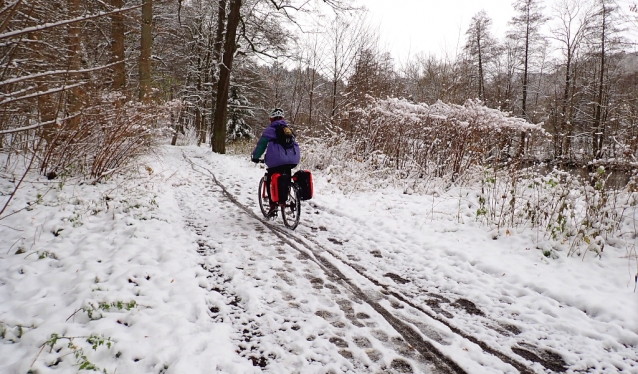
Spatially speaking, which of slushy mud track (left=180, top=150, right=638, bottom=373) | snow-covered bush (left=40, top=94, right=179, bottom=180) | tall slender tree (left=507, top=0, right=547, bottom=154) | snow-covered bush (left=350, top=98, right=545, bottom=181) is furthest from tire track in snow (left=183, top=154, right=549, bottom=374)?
tall slender tree (left=507, top=0, right=547, bottom=154)

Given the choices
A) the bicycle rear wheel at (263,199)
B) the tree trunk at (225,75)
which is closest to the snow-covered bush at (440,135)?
the bicycle rear wheel at (263,199)

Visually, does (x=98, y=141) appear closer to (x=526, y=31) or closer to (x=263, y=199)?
(x=263, y=199)

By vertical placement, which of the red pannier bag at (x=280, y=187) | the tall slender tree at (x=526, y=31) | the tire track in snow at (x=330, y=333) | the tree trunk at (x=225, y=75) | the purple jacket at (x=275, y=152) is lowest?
the tire track in snow at (x=330, y=333)

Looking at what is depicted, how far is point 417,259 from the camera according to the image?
15.0 ft

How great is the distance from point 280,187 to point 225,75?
11.1 meters

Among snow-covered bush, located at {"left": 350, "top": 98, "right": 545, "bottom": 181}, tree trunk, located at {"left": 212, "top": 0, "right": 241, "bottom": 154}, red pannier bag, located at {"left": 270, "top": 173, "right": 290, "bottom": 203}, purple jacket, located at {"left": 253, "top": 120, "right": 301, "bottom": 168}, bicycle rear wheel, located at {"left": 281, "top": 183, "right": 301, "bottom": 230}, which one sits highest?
tree trunk, located at {"left": 212, "top": 0, "right": 241, "bottom": 154}

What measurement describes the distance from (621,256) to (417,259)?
2479 millimetres

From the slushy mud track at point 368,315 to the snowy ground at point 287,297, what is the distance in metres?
0.01

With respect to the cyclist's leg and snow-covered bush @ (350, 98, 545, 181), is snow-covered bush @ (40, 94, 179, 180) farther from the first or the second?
snow-covered bush @ (350, 98, 545, 181)

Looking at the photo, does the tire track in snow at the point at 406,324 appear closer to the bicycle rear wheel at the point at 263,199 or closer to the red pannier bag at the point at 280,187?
the red pannier bag at the point at 280,187

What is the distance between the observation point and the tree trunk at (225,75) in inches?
567

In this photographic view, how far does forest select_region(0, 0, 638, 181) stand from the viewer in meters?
4.69

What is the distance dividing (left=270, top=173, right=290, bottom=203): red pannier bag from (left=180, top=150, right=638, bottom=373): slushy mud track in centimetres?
76

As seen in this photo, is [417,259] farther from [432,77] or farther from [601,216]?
[432,77]
